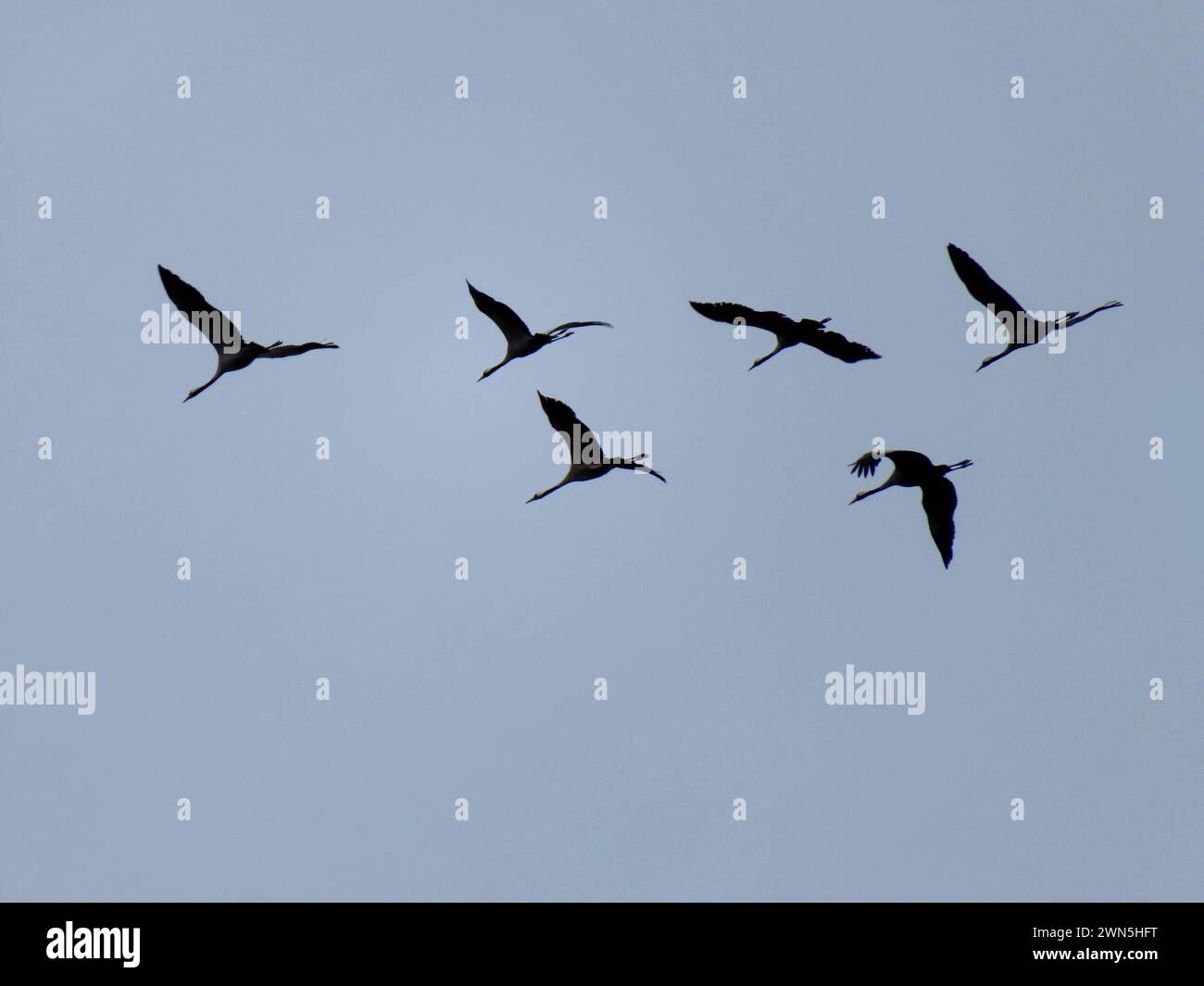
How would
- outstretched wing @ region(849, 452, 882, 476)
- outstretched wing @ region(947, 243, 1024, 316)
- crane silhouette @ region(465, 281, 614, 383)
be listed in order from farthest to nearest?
crane silhouette @ region(465, 281, 614, 383)
outstretched wing @ region(849, 452, 882, 476)
outstretched wing @ region(947, 243, 1024, 316)

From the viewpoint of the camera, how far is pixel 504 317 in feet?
123

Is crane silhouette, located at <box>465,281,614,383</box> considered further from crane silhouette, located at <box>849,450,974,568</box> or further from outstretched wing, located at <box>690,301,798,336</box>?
crane silhouette, located at <box>849,450,974,568</box>

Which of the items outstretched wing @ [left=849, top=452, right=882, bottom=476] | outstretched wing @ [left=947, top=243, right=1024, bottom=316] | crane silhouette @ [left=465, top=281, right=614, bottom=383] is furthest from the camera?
crane silhouette @ [left=465, top=281, right=614, bottom=383]

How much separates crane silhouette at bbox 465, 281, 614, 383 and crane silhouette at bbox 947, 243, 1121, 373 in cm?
710

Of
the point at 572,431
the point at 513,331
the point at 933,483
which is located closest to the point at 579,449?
the point at 572,431

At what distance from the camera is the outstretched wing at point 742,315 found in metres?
34.9

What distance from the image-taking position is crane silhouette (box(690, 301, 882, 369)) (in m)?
35.0

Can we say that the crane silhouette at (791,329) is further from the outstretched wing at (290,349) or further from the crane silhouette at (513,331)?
the outstretched wing at (290,349)

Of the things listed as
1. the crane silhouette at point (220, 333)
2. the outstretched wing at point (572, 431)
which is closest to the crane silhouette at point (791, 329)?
the outstretched wing at point (572, 431)

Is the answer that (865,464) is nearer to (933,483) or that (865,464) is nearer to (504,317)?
(933,483)

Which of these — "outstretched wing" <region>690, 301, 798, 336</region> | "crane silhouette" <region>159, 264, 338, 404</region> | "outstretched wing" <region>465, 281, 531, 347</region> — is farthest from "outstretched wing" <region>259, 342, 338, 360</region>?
"outstretched wing" <region>690, 301, 798, 336</region>

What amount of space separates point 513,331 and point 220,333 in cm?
618
